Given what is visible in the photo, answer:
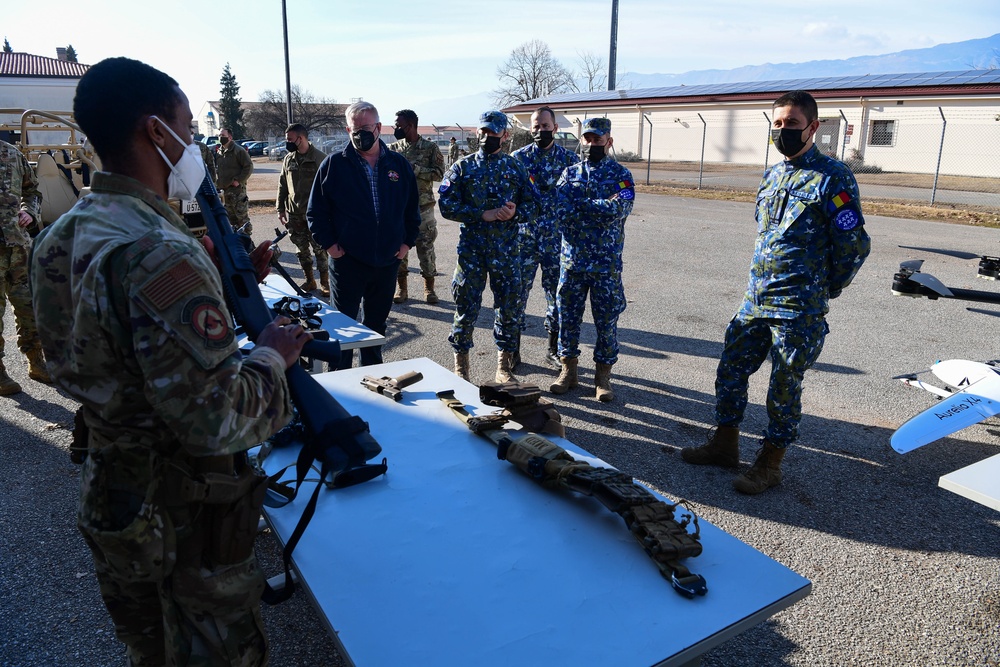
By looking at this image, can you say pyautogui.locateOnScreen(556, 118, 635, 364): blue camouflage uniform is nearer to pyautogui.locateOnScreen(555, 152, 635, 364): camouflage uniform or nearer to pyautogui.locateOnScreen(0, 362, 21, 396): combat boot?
pyautogui.locateOnScreen(555, 152, 635, 364): camouflage uniform

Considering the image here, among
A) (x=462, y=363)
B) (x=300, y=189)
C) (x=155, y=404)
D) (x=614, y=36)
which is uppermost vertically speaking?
(x=614, y=36)

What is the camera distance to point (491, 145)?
4.93 metres

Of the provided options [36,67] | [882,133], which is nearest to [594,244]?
[882,133]

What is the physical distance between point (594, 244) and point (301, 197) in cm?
421

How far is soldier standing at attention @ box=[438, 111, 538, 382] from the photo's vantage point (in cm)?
488

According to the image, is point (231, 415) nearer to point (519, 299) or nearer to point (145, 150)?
point (145, 150)

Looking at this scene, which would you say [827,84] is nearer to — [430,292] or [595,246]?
[430,292]

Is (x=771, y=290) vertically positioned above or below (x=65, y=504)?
above

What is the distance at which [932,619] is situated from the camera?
2723 millimetres

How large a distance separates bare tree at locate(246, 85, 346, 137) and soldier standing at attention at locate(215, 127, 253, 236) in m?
44.4

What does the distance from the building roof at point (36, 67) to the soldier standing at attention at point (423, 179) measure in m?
34.7

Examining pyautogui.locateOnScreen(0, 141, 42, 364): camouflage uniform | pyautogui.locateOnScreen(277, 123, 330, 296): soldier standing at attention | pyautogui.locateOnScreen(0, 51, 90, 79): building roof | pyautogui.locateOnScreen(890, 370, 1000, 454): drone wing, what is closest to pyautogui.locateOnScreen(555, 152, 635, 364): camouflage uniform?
pyautogui.locateOnScreen(890, 370, 1000, 454): drone wing

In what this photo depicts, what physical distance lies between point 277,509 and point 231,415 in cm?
85

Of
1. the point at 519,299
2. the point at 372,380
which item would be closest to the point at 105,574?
the point at 372,380
